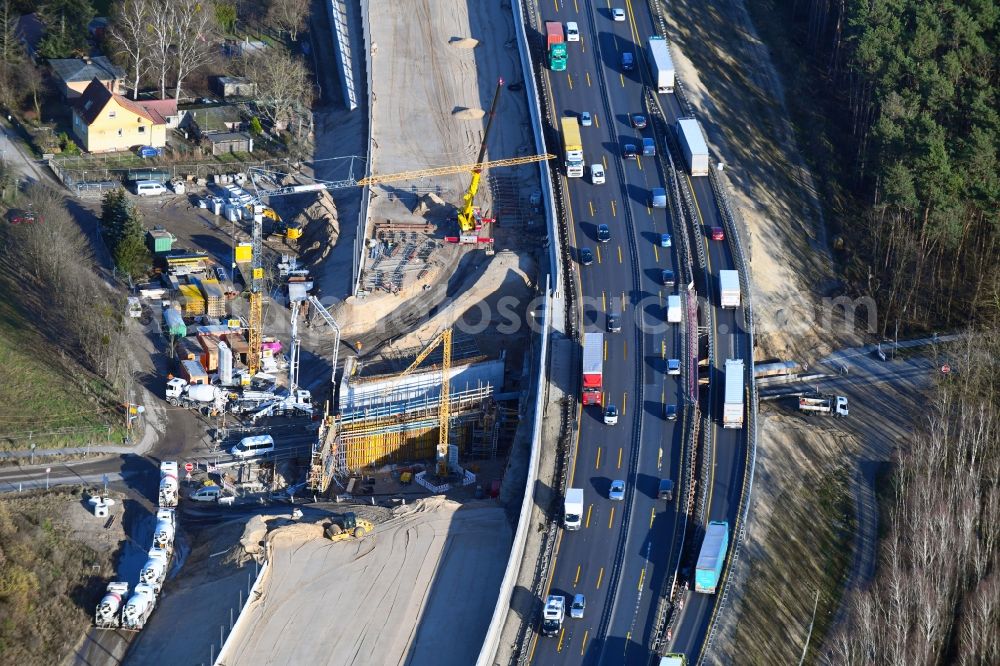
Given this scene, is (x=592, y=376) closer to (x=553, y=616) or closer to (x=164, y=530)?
(x=553, y=616)

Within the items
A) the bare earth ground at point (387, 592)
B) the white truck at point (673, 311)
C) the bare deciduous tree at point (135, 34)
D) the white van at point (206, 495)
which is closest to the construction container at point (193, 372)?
the white van at point (206, 495)

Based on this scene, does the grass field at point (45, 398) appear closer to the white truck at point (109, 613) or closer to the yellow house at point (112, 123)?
the white truck at point (109, 613)

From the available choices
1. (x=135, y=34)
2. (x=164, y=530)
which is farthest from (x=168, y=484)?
(x=135, y=34)

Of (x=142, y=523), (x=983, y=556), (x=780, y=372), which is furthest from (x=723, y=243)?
(x=142, y=523)

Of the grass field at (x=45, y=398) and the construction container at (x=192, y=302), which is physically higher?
the construction container at (x=192, y=302)

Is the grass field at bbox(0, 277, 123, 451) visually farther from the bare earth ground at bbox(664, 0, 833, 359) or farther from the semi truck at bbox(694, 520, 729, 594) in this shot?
the bare earth ground at bbox(664, 0, 833, 359)

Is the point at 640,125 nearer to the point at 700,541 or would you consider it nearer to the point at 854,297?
the point at 854,297
